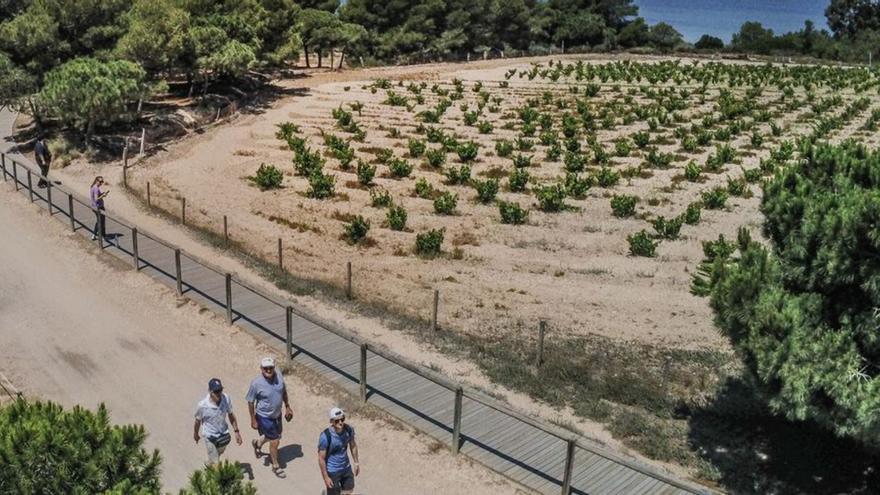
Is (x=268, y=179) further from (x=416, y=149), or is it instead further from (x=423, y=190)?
(x=416, y=149)

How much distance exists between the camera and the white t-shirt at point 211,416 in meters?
9.64

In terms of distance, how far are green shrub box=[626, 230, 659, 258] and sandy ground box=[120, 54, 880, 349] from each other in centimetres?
33

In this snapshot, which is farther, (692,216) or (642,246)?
(692,216)

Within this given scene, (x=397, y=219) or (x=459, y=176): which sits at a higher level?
(x=459, y=176)

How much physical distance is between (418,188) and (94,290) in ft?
44.6

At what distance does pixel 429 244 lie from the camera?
72.3 ft

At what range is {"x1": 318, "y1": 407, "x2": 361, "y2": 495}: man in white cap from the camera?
8891 millimetres

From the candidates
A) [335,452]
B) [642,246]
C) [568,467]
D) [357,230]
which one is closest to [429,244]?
[357,230]

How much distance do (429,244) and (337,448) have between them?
525 inches

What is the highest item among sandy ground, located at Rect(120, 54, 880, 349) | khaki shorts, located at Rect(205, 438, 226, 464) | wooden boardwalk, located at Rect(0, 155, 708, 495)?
khaki shorts, located at Rect(205, 438, 226, 464)

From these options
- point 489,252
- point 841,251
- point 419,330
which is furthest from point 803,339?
point 489,252

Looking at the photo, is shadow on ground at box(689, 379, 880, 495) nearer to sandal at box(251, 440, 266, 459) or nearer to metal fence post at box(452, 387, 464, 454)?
metal fence post at box(452, 387, 464, 454)

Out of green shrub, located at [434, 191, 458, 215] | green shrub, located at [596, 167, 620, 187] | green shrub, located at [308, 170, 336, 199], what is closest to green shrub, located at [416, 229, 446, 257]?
green shrub, located at [434, 191, 458, 215]

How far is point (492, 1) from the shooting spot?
3246 inches
